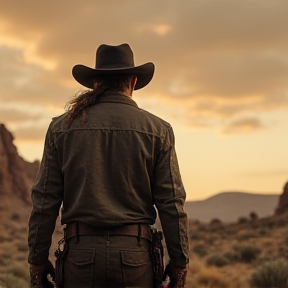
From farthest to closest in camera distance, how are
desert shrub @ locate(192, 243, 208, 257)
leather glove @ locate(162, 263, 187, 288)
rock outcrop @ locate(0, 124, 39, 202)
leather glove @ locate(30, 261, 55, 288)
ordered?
rock outcrop @ locate(0, 124, 39, 202) → desert shrub @ locate(192, 243, 208, 257) → leather glove @ locate(30, 261, 55, 288) → leather glove @ locate(162, 263, 187, 288)

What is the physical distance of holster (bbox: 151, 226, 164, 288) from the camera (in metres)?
4.45

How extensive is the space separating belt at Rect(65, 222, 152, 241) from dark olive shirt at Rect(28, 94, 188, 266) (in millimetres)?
40

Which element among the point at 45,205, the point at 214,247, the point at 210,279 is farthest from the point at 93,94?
the point at 214,247

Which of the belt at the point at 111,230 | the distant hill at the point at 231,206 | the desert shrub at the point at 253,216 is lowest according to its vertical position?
the belt at the point at 111,230

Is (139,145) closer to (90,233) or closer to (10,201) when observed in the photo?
(90,233)

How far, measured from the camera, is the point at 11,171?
5016 centimetres

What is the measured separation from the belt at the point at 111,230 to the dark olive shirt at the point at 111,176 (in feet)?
0.13

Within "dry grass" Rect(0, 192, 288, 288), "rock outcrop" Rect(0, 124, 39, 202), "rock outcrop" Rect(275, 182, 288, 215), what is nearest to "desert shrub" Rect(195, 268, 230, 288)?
"dry grass" Rect(0, 192, 288, 288)

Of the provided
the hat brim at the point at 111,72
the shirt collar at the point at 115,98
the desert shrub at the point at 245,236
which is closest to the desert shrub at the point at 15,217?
the desert shrub at the point at 245,236

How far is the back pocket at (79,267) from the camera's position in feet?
14.0

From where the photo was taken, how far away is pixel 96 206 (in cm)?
432

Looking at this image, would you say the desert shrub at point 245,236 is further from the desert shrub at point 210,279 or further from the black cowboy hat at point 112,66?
the black cowboy hat at point 112,66

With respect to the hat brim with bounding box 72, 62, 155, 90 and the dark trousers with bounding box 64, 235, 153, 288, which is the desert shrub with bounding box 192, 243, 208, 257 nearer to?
the hat brim with bounding box 72, 62, 155, 90

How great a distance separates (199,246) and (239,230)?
1132 centimetres
